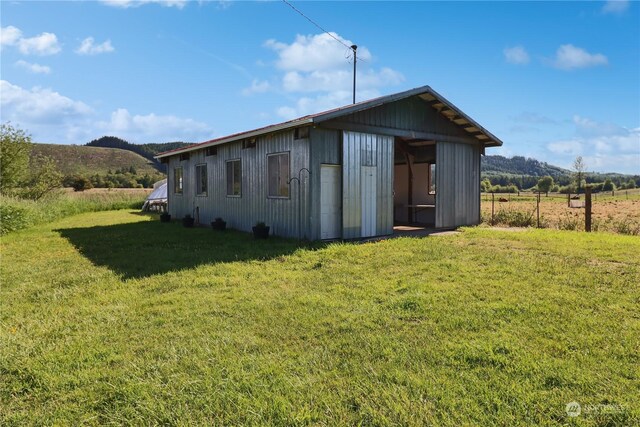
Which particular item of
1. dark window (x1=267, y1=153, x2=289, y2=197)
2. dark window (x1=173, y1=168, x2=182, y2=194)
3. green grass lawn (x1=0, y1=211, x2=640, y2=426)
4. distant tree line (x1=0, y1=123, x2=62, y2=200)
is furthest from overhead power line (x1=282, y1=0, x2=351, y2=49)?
distant tree line (x1=0, y1=123, x2=62, y2=200)

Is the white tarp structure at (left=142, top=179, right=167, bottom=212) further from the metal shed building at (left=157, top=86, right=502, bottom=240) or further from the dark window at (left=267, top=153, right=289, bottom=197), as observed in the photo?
the dark window at (left=267, top=153, right=289, bottom=197)

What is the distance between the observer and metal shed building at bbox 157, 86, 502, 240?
9273 mm

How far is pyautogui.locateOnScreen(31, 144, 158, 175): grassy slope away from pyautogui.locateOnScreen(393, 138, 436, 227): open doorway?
149 ft

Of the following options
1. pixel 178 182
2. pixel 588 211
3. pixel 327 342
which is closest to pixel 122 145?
pixel 178 182

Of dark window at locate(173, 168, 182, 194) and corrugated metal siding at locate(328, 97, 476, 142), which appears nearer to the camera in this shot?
corrugated metal siding at locate(328, 97, 476, 142)

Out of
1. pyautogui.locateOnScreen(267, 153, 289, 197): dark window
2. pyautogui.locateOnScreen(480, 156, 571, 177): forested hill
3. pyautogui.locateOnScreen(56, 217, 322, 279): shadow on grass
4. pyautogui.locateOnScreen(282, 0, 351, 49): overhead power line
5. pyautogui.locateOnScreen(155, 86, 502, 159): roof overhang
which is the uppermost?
pyautogui.locateOnScreen(480, 156, 571, 177): forested hill

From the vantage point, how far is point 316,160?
9.09 meters

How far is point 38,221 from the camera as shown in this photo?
597 inches

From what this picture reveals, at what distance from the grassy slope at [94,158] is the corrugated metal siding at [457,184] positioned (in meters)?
48.4

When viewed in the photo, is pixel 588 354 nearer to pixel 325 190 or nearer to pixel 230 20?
pixel 325 190

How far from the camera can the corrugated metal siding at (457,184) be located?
11938mm

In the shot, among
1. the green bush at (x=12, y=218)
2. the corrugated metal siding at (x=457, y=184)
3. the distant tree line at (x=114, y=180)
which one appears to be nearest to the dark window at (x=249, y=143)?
the corrugated metal siding at (x=457, y=184)

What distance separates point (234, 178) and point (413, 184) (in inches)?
267

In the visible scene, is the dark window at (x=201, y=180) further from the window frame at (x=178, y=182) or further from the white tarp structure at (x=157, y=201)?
the white tarp structure at (x=157, y=201)
